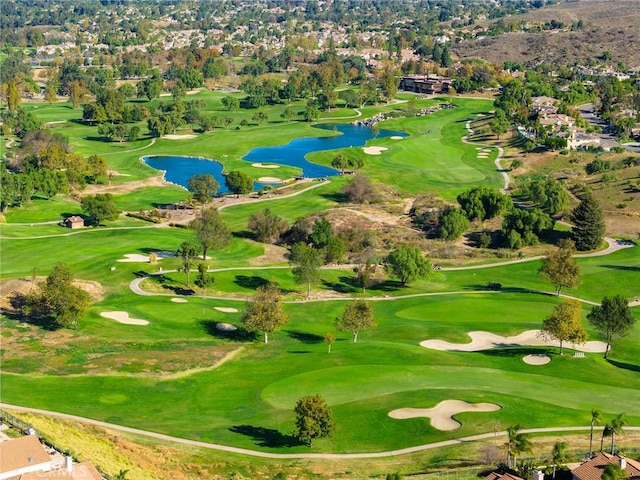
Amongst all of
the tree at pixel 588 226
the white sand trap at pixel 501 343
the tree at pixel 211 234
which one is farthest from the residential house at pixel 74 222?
the tree at pixel 588 226

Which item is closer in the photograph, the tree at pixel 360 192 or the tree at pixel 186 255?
the tree at pixel 186 255

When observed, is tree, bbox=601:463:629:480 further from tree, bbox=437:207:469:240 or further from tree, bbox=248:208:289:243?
tree, bbox=248:208:289:243

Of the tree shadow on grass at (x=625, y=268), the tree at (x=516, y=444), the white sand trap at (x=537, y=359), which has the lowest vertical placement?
the white sand trap at (x=537, y=359)

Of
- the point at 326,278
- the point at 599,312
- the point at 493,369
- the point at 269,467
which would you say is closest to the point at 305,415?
the point at 269,467

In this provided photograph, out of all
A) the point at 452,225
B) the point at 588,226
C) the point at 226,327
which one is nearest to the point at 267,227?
the point at 452,225

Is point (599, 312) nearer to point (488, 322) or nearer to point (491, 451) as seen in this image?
point (488, 322)

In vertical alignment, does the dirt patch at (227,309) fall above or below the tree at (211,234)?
→ below

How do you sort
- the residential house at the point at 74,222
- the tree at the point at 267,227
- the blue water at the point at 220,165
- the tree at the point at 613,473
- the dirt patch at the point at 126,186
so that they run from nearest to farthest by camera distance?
1. the tree at the point at 613,473
2. the tree at the point at 267,227
3. the residential house at the point at 74,222
4. the dirt patch at the point at 126,186
5. the blue water at the point at 220,165

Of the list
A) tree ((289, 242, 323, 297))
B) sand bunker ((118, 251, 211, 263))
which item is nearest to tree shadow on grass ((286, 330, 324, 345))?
tree ((289, 242, 323, 297))

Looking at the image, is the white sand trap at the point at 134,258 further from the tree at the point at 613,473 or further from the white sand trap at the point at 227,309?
the tree at the point at 613,473
